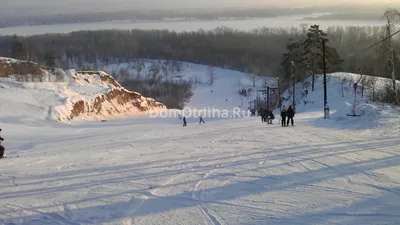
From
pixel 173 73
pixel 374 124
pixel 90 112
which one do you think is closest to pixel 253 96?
pixel 173 73

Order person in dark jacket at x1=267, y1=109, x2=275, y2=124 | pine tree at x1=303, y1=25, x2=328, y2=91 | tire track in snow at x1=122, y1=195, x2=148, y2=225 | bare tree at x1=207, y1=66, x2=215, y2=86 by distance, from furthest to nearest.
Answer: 1. bare tree at x1=207, y1=66, x2=215, y2=86
2. pine tree at x1=303, y1=25, x2=328, y2=91
3. person in dark jacket at x1=267, y1=109, x2=275, y2=124
4. tire track in snow at x1=122, y1=195, x2=148, y2=225

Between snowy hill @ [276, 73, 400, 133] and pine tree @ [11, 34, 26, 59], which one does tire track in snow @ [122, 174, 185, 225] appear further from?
pine tree @ [11, 34, 26, 59]

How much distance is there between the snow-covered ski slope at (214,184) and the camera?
704cm

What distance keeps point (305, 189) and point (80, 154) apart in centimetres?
932

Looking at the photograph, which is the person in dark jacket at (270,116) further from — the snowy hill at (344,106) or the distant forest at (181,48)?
the distant forest at (181,48)

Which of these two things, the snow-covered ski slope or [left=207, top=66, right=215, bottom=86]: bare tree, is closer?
the snow-covered ski slope

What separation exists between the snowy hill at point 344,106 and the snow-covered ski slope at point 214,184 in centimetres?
472

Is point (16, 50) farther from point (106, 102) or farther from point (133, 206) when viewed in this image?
point (133, 206)

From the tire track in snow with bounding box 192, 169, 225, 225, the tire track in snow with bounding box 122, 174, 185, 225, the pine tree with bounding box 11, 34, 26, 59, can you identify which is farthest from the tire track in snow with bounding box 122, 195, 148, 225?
the pine tree with bounding box 11, 34, 26, 59

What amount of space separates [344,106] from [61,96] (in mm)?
29284

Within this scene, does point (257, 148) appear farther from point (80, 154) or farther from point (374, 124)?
point (374, 124)

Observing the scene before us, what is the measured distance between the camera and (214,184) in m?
8.91

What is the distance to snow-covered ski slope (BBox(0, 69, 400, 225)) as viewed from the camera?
704 cm

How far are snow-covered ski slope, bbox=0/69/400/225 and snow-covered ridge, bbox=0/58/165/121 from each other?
2164 cm
